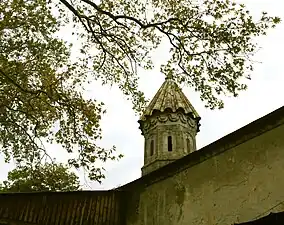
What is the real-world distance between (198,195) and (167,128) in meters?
12.9

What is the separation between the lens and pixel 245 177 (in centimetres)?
865

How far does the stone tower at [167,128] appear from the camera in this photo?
2153 centimetres

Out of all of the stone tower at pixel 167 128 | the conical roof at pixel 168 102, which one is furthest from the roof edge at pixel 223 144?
the conical roof at pixel 168 102

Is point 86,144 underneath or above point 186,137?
underneath

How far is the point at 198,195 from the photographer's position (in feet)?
31.7

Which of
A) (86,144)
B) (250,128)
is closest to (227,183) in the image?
(250,128)

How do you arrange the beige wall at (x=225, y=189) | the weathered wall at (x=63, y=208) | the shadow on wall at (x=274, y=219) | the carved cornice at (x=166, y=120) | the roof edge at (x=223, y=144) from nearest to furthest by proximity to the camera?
the shadow on wall at (x=274, y=219) → the beige wall at (x=225, y=189) → the roof edge at (x=223, y=144) → the weathered wall at (x=63, y=208) → the carved cornice at (x=166, y=120)

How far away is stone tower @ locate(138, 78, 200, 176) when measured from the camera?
848 inches

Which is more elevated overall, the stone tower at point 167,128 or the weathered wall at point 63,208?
the stone tower at point 167,128

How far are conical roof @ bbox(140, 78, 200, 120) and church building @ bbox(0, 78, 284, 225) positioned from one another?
1138cm

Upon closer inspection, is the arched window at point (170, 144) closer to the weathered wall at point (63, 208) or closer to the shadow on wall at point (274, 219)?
the weathered wall at point (63, 208)

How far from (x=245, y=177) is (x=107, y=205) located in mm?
→ 4422

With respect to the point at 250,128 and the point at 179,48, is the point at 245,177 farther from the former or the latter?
the point at 179,48

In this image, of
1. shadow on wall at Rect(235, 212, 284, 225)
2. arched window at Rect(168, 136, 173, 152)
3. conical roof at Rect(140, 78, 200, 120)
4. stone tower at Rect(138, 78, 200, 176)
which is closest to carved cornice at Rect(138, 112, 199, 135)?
stone tower at Rect(138, 78, 200, 176)
